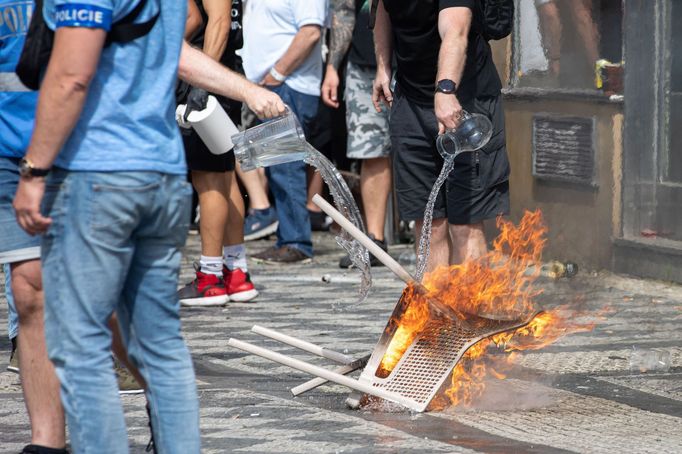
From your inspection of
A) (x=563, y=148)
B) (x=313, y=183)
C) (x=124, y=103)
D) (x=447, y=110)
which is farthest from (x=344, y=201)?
(x=313, y=183)

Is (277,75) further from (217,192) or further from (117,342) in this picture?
(117,342)

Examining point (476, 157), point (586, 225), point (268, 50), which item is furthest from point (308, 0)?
point (476, 157)

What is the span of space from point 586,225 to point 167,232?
559 centimetres

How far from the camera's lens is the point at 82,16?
3.69m

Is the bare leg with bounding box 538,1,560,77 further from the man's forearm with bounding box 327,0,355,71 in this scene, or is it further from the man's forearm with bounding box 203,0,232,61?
the man's forearm with bounding box 203,0,232,61

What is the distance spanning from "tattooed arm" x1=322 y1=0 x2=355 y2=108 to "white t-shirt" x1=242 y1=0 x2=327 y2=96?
0.08 meters

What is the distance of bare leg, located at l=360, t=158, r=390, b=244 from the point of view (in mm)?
9883

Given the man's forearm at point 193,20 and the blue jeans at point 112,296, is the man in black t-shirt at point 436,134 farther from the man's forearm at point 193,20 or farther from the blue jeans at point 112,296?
the blue jeans at point 112,296

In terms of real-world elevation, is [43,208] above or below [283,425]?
above

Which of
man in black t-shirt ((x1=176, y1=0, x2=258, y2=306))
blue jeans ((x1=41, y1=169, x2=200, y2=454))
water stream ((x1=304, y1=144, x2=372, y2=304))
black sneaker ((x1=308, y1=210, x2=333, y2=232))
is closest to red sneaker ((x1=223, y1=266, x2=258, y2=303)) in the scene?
man in black t-shirt ((x1=176, y1=0, x2=258, y2=306))

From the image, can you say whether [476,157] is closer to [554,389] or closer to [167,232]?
[554,389]

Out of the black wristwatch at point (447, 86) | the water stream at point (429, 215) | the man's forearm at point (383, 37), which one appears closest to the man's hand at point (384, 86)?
the man's forearm at point (383, 37)

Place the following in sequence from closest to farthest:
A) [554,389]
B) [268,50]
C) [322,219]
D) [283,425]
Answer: [283,425], [554,389], [268,50], [322,219]

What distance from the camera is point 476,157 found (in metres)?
6.64
